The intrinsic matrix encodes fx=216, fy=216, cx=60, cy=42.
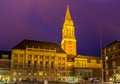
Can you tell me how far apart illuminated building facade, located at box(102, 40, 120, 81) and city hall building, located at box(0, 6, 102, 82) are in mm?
23926

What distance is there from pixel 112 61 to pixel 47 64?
1539 inches

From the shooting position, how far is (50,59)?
118312 millimetres

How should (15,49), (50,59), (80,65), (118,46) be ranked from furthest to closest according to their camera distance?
(80,65)
(50,59)
(15,49)
(118,46)

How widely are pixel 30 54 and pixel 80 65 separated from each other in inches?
1307

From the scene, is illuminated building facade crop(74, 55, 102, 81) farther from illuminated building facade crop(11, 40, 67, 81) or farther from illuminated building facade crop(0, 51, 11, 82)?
illuminated building facade crop(0, 51, 11, 82)

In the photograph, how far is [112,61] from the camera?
91.3m

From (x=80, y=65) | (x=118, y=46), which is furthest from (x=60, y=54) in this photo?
(x=118, y=46)

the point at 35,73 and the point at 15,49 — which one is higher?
the point at 15,49

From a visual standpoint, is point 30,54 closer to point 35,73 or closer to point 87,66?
point 35,73

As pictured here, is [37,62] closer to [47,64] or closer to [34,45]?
[47,64]

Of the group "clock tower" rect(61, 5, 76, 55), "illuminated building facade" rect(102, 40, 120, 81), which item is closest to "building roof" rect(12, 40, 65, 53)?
"clock tower" rect(61, 5, 76, 55)

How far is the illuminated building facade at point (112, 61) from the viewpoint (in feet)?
286

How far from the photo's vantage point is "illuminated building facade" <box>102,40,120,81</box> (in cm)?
8714

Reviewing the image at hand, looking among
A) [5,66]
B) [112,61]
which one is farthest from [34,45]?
[112,61]
